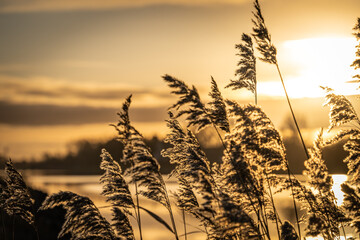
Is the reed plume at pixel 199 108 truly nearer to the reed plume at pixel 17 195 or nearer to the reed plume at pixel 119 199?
the reed plume at pixel 119 199

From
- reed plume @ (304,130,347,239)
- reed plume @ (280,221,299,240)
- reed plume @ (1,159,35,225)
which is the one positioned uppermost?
reed plume @ (1,159,35,225)

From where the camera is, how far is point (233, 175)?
5484 mm

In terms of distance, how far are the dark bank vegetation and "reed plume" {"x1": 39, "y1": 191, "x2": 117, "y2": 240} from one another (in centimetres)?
1

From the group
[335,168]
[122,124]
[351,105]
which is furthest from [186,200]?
[335,168]

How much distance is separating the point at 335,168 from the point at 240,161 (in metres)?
138

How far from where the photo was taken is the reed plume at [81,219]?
5.96 metres

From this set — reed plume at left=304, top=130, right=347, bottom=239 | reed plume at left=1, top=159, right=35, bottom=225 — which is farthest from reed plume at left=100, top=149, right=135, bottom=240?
reed plume at left=304, top=130, right=347, bottom=239

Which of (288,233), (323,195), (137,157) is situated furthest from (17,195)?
(323,195)

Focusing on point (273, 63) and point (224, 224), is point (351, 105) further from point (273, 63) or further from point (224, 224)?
point (224, 224)

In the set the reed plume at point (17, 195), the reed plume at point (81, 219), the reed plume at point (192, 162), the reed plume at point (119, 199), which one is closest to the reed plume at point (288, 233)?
the reed plume at point (192, 162)

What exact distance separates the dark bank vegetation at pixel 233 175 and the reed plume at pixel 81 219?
14 millimetres

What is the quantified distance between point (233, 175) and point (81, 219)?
7.36ft

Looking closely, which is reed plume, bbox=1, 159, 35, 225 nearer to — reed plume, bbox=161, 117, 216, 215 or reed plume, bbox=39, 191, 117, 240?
reed plume, bbox=39, 191, 117, 240

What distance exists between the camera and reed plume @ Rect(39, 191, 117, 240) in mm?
5961
